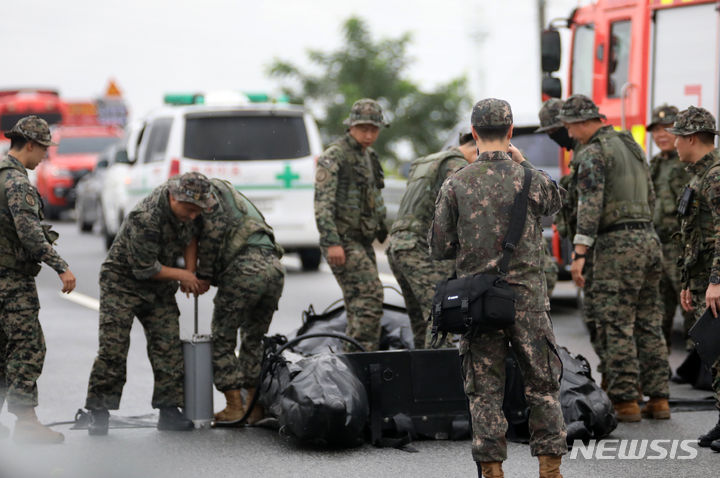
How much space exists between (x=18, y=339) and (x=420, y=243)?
254 centimetres

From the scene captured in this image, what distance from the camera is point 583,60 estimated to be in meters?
11.6

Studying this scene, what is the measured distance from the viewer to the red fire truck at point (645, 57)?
9.77 metres

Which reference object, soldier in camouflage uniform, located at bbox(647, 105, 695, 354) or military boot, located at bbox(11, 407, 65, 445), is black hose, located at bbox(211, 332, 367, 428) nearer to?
military boot, located at bbox(11, 407, 65, 445)

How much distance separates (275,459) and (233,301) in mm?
1201

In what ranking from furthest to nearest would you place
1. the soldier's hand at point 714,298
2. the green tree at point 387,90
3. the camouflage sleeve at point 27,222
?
the green tree at point 387,90
the camouflage sleeve at point 27,222
the soldier's hand at point 714,298

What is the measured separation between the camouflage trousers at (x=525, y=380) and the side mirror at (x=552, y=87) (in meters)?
5.68

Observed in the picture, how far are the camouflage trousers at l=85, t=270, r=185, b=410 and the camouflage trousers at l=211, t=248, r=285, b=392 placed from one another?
0.25 m

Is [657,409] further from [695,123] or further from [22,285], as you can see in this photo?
[22,285]

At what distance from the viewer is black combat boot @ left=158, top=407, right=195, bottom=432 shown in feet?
23.1

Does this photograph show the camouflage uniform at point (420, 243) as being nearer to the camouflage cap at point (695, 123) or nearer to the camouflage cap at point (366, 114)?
the camouflage cap at point (366, 114)

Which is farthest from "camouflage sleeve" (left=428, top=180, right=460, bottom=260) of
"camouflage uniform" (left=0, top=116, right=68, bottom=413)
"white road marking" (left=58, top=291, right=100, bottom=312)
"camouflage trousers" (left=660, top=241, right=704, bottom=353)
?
"white road marking" (left=58, top=291, right=100, bottom=312)

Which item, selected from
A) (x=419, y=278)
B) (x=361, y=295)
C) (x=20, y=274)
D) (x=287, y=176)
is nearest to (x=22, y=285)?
(x=20, y=274)

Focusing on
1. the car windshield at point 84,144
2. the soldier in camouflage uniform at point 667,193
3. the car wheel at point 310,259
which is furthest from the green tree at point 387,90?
the soldier in camouflage uniform at point 667,193

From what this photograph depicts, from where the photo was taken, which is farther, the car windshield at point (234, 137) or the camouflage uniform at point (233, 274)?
the car windshield at point (234, 137)
